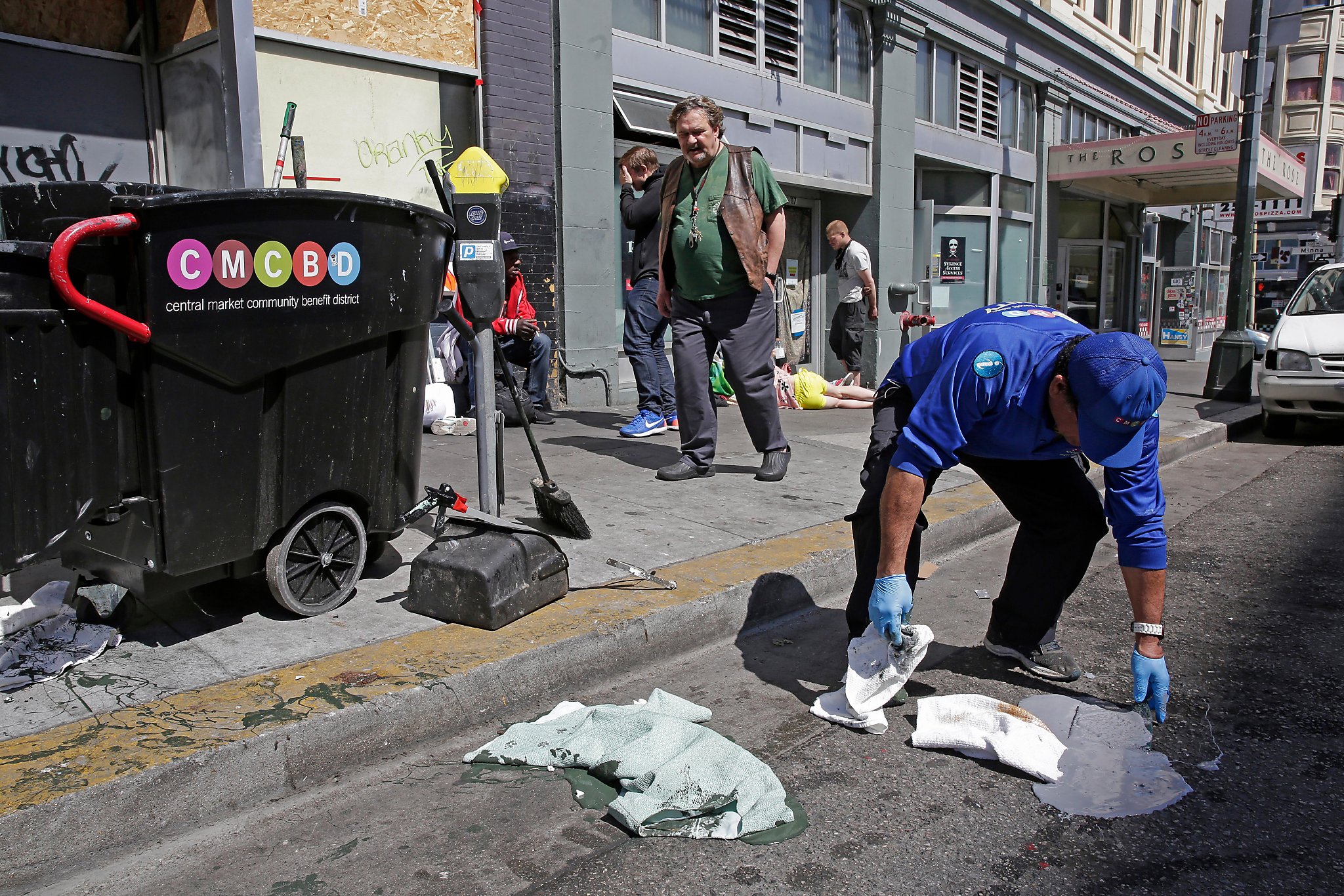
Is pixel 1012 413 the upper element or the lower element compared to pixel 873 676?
upper

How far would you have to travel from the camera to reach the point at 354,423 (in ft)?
11.2

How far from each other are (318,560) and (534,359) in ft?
14.2

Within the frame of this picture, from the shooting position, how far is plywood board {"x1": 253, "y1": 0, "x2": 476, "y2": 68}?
6680 millimetres

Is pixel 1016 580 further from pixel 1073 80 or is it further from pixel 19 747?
pixel 1073 80

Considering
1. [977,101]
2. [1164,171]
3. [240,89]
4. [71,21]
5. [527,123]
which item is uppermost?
[977,101]

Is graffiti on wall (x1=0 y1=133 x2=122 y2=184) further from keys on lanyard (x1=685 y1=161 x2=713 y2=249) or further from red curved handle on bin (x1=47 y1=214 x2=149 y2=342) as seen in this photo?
red curved handle on bin (x1=47 y1=214 x2=149 y2=342)

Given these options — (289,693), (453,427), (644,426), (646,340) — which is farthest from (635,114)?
(289,693)

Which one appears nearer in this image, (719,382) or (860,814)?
(860,814)

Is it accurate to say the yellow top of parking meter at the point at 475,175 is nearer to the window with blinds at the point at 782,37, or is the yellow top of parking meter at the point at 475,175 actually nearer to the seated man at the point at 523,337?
the seated man at the point at 523,337

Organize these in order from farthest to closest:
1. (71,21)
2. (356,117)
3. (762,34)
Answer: (762,34), (356,117), (71,21)

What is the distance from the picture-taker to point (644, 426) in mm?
7117

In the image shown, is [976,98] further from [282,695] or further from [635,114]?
[282,695]

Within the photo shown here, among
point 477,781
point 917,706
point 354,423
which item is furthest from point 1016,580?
point 354,423

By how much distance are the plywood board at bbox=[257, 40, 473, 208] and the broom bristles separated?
11.6 feet
